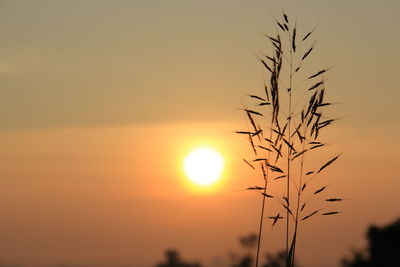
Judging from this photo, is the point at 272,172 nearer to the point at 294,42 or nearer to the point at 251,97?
the point at 251,97

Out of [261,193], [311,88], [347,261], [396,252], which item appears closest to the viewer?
[261,193]

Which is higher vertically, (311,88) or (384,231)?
(384,231)

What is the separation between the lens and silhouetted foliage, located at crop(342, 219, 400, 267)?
20484 mm

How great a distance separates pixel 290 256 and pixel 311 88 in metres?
1.76

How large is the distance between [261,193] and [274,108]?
28.7 inches

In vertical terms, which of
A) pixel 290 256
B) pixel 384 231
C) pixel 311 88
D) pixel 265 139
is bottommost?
pixel 290 256

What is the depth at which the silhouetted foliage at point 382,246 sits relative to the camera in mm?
20484

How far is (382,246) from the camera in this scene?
2130 cm

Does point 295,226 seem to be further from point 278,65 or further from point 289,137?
point 278,65

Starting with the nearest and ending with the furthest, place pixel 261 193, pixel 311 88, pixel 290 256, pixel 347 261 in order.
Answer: pixel 290 256 → pixel 261 193 → pixel 311 88 → pixel 347 261

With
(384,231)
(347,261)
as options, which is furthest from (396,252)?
(347,261)

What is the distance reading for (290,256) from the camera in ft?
20.5

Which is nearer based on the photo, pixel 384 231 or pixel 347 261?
pixel 384 231

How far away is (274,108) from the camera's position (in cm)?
677
